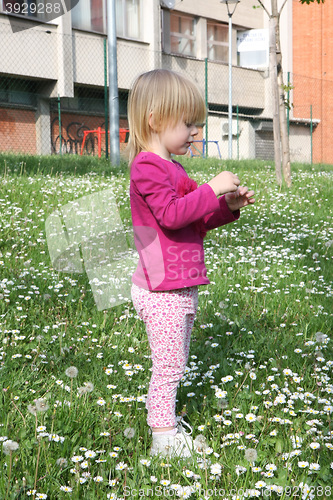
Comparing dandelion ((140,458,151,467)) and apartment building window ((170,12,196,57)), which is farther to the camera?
apartment building window ((170,12,196,57))

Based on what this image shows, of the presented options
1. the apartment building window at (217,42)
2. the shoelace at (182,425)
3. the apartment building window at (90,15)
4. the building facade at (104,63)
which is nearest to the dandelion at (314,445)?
the shoelace at (182,425)

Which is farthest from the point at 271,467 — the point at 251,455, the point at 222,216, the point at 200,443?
the point at 222,216

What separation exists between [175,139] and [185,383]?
126 cm

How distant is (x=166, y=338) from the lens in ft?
7.79

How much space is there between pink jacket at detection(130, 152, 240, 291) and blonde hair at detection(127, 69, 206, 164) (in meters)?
0.14

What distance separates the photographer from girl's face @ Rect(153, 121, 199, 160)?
2.33 m

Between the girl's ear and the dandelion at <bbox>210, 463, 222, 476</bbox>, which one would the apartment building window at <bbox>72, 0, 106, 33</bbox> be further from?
the dandelion at <bbox>210, 463, 222, 476</bbox>

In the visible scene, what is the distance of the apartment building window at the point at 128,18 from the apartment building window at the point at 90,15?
68cm

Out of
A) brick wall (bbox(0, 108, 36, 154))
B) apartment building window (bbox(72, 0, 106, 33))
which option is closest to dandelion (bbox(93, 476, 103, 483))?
brick wall (bbox(0, 108, 36, 154))

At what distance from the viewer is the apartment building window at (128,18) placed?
22.6 metres

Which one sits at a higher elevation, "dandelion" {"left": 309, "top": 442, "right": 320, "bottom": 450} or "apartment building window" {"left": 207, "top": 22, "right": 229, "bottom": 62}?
"apartment building window" {"left": 207, "top": 22, "right": 229, "bottom": 62}

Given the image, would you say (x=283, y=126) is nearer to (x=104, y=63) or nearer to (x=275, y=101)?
(x=275, y=101)

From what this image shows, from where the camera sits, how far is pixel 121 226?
634 cm

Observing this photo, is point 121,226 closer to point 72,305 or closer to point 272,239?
point 272,239
